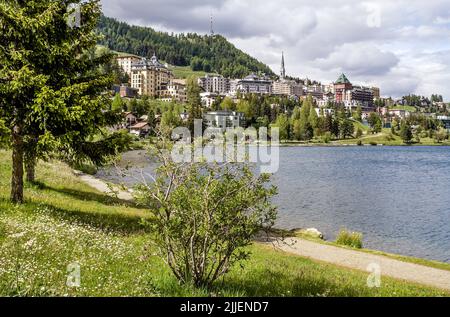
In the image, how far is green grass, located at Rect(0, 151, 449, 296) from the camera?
859cm

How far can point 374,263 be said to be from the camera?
18.9 metres

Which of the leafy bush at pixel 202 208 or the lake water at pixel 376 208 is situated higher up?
the leafy bush at pixel 202 208

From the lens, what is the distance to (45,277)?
8805mm

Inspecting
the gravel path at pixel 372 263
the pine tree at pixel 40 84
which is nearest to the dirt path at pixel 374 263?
the gravel path at pixel 372 263

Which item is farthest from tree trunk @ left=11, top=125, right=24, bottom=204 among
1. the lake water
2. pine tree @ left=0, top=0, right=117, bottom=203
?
the lake water

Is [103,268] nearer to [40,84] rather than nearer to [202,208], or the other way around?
[202,208]

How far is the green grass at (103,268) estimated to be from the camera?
8.59 metres

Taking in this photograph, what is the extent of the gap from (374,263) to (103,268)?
42.5 ft

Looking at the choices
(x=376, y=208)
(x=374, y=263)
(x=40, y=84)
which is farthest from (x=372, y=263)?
(x=376, y=208)

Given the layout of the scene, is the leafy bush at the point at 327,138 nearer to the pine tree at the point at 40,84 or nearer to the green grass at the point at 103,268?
the green grass at the point at 103,268

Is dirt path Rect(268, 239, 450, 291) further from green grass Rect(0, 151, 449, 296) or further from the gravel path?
green grass Rect(0, 151, 449, 296)

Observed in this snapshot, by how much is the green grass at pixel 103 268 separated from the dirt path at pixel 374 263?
78.9 inches
